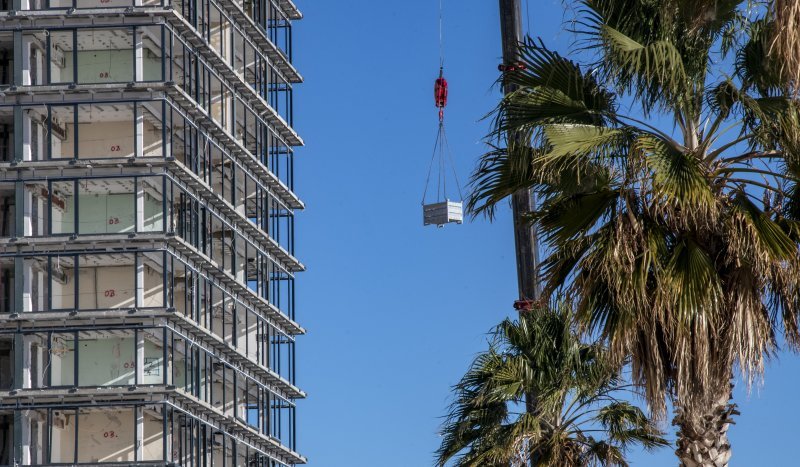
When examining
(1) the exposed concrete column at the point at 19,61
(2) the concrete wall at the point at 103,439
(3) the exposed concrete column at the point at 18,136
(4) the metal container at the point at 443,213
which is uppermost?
(1) the exposed concrete column at the point at 19,61

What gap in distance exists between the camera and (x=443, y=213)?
74000 millimetres

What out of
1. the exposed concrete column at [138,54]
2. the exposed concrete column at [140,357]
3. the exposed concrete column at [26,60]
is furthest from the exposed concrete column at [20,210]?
the exposed concrete column at [138,54]

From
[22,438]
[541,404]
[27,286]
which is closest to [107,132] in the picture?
[27,286]

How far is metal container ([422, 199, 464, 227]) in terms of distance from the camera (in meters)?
73.5

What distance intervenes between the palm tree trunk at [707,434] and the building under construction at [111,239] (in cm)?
4863

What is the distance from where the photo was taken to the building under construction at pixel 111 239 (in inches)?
2953

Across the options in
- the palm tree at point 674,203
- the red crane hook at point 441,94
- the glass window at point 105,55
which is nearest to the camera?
the palm tree at point 674,203

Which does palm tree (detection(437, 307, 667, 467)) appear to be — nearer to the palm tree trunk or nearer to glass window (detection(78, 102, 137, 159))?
the palm tree trunk

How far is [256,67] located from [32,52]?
49.9ft

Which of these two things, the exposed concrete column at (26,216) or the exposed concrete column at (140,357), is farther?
the exposed concrete column at (26,216)

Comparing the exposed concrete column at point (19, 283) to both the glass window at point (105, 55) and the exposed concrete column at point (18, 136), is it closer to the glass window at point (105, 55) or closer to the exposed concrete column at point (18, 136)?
the exposed concrete column at point (18, 136)

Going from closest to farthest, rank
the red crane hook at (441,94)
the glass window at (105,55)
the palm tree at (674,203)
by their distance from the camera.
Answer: the palm tree at (674,203)
the red crane hook at (441,94)
the glass window at (105,55)

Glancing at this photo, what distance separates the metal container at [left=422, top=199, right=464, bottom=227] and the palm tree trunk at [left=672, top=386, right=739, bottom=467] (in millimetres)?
46021

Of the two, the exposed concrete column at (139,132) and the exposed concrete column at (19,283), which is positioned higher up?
the exposed concrete column at (139,132)
